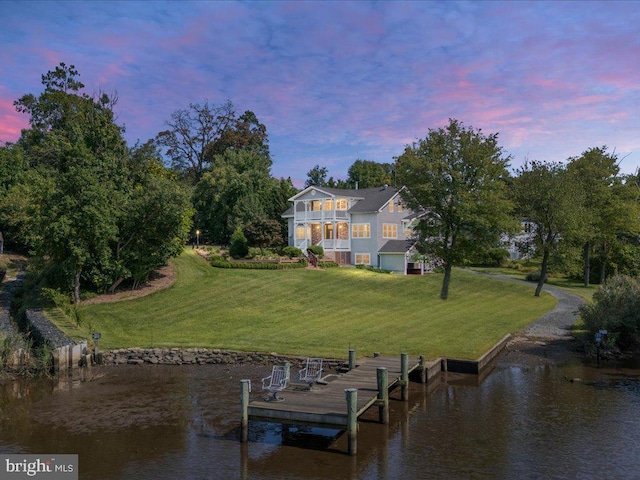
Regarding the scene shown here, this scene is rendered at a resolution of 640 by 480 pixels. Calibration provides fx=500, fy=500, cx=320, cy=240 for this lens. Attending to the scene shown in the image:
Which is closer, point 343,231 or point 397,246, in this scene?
point 397,246

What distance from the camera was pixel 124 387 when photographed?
2208cm

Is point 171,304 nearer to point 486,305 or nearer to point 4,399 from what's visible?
point 4,399

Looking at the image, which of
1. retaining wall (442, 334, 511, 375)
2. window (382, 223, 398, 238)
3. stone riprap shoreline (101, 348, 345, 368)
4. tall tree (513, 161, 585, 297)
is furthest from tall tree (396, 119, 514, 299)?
stone riprap shoreline (101, 348, 345, 368)

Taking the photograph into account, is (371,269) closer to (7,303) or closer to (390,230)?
(390,230)

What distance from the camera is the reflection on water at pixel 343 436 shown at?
13703mm

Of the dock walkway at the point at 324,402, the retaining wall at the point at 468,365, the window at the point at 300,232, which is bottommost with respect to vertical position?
the retaining wall at the point at 468,365

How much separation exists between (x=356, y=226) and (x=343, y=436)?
4265cm

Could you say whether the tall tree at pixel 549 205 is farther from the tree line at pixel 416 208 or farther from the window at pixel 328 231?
the window at pixel 328 231

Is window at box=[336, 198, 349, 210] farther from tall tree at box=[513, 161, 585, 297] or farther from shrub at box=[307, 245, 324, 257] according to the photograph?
tall tree at box=[513, 161, 585, 297]

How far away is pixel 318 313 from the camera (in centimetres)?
3584

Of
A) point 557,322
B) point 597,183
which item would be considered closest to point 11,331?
point 557,322

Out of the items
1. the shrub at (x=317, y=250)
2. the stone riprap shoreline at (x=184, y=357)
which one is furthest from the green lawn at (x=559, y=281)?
the stone riprap shoreline at (x=184, y=357)

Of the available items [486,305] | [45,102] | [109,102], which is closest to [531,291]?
[486,305]

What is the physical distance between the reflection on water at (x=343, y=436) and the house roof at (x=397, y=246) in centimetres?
3135
